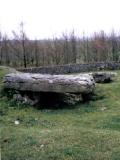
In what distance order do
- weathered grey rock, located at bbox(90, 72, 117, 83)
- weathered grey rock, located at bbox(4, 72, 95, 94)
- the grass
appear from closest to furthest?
the grass < weathered grey rock, located at bbox(4, 72, 95, 94) < weathered grey rock, located at bbox(90, 72, 117, 83)

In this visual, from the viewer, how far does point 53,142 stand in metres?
9.31

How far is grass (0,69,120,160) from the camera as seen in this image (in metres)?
8.39

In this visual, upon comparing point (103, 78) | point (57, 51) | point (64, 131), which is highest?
point (57, 51)

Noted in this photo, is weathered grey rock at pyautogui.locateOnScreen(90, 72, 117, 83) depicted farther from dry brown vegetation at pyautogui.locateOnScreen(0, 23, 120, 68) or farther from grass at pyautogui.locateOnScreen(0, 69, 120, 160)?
dry brown vegetation at pyautogui.locateOnScreen(0, 23, 120, 68)

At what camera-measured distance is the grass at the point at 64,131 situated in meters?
8.39

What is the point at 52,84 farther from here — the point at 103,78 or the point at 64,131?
the point at 103,78

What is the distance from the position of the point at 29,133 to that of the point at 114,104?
5.63 meters

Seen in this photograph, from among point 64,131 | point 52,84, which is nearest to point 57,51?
point 52,84

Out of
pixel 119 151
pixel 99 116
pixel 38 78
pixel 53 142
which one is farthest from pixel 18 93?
pixel 119 151

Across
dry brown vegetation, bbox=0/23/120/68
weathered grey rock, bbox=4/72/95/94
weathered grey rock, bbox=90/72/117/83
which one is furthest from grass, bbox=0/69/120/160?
dry brown vegetation, bbox=0/23/120/68

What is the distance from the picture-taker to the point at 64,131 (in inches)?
417

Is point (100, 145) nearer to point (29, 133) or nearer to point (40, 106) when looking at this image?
point (29, 133)

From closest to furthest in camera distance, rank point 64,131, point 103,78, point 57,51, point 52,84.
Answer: point 64,131
point 52,84
point 103,78
point 57,51

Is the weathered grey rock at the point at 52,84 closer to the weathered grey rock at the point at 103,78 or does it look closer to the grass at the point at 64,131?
the grass at the point at 64,131
